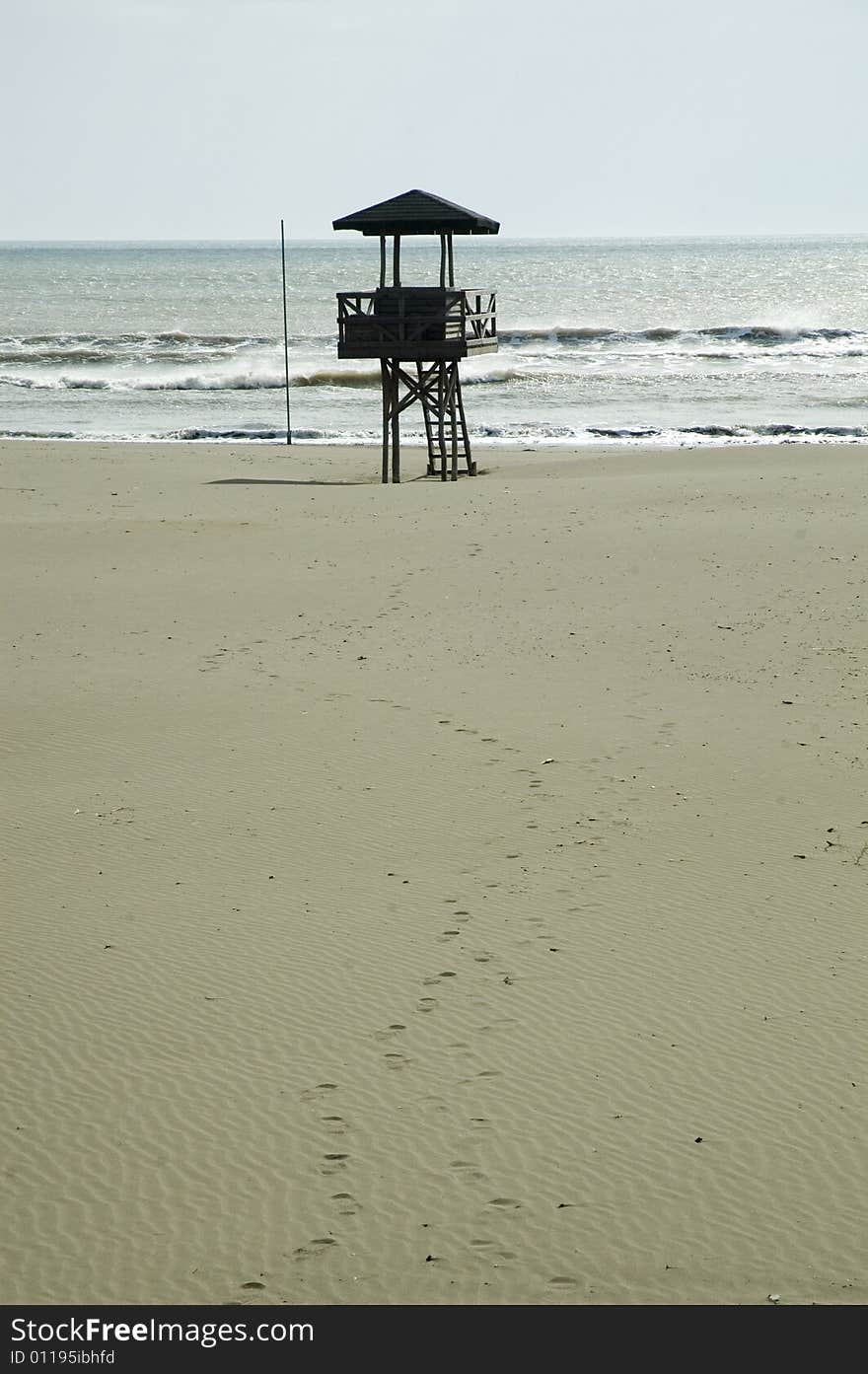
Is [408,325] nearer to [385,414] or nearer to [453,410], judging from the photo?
[385,414]

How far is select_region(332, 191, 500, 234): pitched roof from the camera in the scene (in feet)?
74.0

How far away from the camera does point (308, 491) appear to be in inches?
848

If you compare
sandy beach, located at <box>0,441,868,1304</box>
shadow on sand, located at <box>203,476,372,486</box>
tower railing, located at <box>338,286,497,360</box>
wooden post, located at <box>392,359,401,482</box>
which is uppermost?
tower railing, located at <box>338,286,497,360</box>

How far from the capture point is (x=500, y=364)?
51750mm

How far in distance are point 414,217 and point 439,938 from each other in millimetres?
17934

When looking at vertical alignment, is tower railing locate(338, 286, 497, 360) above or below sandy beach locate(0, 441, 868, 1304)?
above

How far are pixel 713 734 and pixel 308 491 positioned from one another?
41.8 ft

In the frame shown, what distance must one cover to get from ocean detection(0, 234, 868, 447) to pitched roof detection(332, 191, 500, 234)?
30.8 feet

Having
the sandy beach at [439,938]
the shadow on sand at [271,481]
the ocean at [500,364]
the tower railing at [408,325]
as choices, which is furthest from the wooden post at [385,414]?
the sandy beach at [439,938]

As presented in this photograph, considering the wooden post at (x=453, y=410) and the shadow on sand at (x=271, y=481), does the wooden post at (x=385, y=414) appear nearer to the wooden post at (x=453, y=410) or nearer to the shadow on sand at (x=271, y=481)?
the shadow on sand at (x=271, y=481)

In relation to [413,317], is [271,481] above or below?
below

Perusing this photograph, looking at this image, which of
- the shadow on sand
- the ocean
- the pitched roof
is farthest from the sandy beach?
the ocean

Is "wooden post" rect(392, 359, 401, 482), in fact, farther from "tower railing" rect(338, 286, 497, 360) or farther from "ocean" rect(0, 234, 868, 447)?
"ocean" rect(0, 234, 868, 447)

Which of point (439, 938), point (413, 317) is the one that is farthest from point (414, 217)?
point (439, 938)
